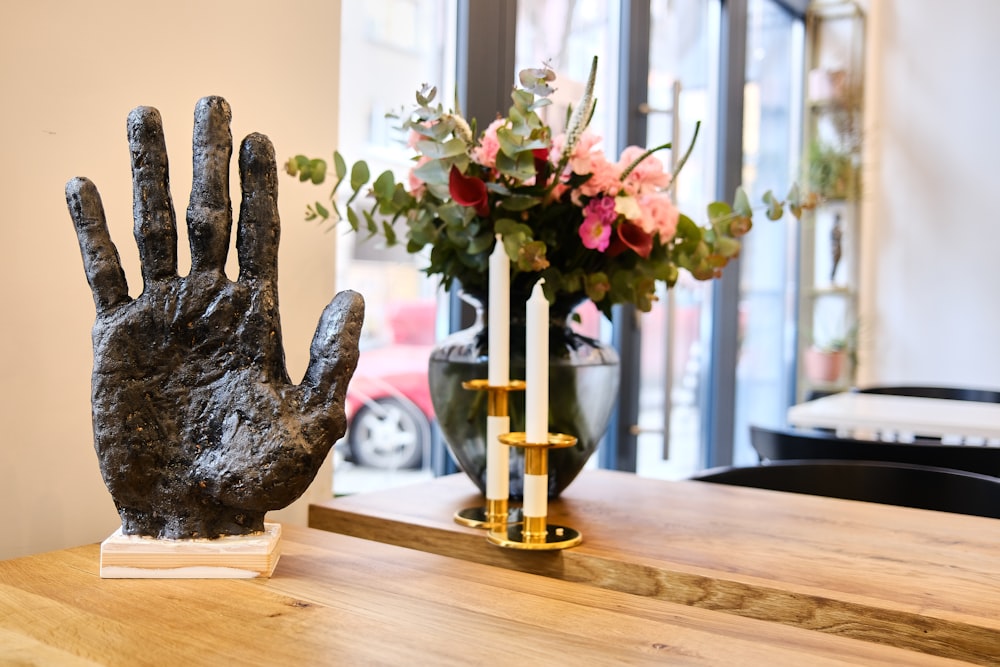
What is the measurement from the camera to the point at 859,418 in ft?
7.96

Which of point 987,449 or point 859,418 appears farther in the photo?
point 859,418

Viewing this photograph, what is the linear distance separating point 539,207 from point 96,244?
0.60 m

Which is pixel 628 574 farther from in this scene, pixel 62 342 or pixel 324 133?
pixel 324 133

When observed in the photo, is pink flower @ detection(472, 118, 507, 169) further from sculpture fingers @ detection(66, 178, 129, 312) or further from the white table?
the white table

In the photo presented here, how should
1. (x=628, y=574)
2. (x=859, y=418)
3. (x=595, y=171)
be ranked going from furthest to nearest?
(x=859, y=418)
(x=595, y=171)
(x=628, y=574)

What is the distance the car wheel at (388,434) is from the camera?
1.78 m

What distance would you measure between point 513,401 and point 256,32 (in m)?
0.65

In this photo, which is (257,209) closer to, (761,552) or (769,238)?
(761,552)

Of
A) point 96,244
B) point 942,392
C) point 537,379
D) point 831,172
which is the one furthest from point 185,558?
point 831,172

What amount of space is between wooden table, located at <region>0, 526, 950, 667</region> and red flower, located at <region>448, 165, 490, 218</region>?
0.49 metres

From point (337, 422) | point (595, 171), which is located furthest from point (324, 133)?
point (337, 422)

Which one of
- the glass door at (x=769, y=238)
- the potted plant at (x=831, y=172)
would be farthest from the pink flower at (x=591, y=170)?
the potted plant at (x=831, y=172)

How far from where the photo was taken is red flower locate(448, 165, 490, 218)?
1197 mm

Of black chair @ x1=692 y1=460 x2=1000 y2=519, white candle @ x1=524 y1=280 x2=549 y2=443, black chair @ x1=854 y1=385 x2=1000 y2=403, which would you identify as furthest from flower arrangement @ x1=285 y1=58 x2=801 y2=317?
black chair @ x1=854 y1=385 x2=1000 y2=403
